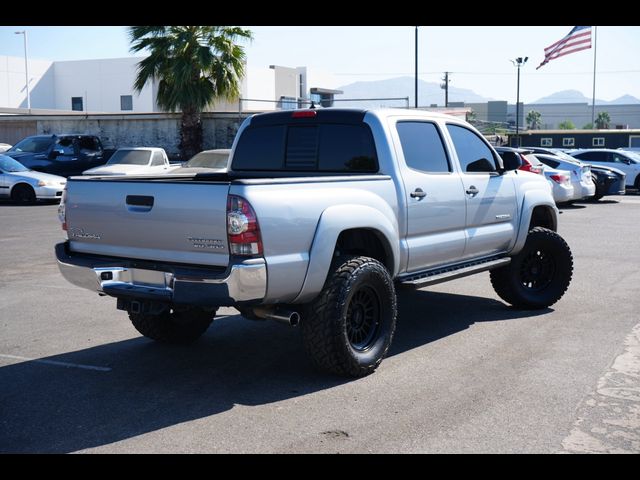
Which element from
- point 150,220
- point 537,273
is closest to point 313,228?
point 150,220

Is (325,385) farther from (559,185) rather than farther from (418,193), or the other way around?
(559,185)

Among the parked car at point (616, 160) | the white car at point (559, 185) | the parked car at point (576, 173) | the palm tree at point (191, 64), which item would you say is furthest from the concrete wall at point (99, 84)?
the white car at point (559, 185)

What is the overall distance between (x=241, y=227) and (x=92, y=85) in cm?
6308

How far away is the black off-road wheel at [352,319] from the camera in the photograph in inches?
225

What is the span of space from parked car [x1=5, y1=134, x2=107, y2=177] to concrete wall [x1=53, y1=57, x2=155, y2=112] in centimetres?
3420

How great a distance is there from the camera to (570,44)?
36.1 meters

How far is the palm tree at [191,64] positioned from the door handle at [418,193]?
22951 mm

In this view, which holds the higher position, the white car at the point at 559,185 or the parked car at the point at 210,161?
the parked car at the point at 210,161

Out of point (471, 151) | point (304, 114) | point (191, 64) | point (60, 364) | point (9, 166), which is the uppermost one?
point (191, 64)

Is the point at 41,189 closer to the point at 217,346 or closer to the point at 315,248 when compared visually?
the point at 217,346

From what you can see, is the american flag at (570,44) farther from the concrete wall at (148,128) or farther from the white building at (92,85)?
the white building at (92,85)

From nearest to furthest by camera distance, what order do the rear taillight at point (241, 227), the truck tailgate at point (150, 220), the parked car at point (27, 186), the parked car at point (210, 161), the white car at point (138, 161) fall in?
the rear taillight at point (241, 227) → the truck tailgate at point (150, 220) → the parked car at point (210, 161) → the parked car at point (27, 186) → the white car at point (138, 161)

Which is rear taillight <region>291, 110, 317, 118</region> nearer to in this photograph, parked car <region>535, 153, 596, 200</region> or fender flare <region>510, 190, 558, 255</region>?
fender flare <region>510, 190, 558, 255</region>

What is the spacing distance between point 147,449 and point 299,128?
3.42 m
